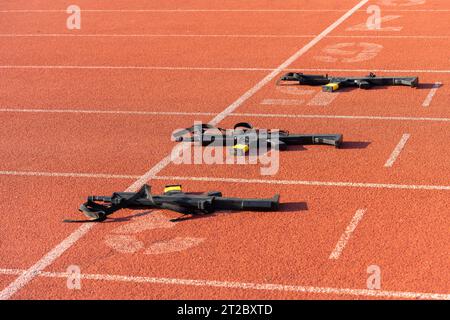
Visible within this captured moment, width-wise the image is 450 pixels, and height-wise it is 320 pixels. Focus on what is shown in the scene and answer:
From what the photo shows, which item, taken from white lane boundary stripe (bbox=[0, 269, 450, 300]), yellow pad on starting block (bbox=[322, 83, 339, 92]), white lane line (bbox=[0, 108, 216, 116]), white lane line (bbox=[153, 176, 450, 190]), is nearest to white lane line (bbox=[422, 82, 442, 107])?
yellow pad on starting block (bbox=[322, 83, 339, 92])

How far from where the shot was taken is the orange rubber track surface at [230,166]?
6.79 metres

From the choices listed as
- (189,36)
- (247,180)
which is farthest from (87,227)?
(189,36)

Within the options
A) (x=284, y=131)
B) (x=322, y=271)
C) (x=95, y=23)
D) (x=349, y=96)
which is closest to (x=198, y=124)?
(x=284, y=131)

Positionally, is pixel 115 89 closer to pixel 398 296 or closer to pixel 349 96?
pixel 349 96

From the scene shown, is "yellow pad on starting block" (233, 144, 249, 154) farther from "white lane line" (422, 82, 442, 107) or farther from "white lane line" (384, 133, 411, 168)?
"white lane line" (422, 82, 442, 107)

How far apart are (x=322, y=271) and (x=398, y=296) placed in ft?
2.30

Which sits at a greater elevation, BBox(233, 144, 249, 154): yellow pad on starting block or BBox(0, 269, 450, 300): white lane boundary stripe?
BBox(233, 144, 249, 154): yellow pad on starting block

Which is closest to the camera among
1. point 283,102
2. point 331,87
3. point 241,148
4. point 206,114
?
point 241,148

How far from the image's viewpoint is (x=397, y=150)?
9461mm

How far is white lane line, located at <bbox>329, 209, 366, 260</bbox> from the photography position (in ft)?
22.9

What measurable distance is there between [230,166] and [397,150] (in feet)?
6.16

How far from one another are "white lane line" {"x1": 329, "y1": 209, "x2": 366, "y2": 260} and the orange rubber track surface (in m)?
0.02

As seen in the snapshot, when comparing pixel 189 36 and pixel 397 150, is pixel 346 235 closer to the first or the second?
pixel 397 150

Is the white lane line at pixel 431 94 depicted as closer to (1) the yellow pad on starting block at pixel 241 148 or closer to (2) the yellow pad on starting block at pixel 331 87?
(2) the yellow pad on starting block at pixel 331 87
